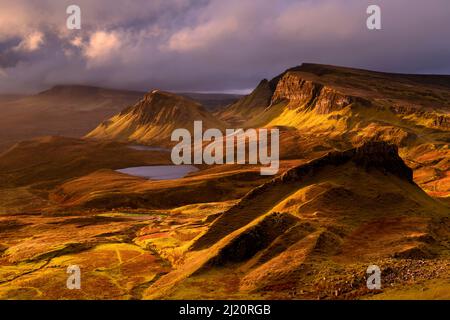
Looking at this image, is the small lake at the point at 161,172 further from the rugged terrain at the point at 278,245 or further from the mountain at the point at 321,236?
the mountain at the point at 321,236

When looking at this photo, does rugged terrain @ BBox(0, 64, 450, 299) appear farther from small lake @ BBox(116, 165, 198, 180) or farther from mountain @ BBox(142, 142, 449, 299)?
small lake @ BBox(116, 165, 198, 180)

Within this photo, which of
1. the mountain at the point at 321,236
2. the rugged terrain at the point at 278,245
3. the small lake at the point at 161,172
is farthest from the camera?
the small lake at the point at 161,172

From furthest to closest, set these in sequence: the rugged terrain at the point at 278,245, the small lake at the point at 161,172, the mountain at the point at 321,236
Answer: the small lake at the point at 161,172 < the mountain at the point at 321,236 < the rugged terrain at the point at 278,245

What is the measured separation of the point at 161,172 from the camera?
18250cm

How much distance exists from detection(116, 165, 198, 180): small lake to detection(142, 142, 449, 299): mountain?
10966 centimetres

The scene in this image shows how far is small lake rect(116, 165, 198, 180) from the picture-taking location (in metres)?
172

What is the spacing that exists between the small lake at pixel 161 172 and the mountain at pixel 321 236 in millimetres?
109659

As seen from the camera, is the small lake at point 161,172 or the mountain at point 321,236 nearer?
the mountain at point 321,236

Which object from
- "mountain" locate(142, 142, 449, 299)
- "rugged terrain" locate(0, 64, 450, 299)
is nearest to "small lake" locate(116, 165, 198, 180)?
"rugged terrain" locate(0, 64, 450, 299)

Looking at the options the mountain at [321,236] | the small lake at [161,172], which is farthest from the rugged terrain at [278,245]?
the small lake at [161,172]

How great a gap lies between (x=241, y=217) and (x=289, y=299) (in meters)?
21.1

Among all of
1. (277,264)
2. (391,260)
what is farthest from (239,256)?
(391,260)

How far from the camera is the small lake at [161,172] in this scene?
171625 millimetres
